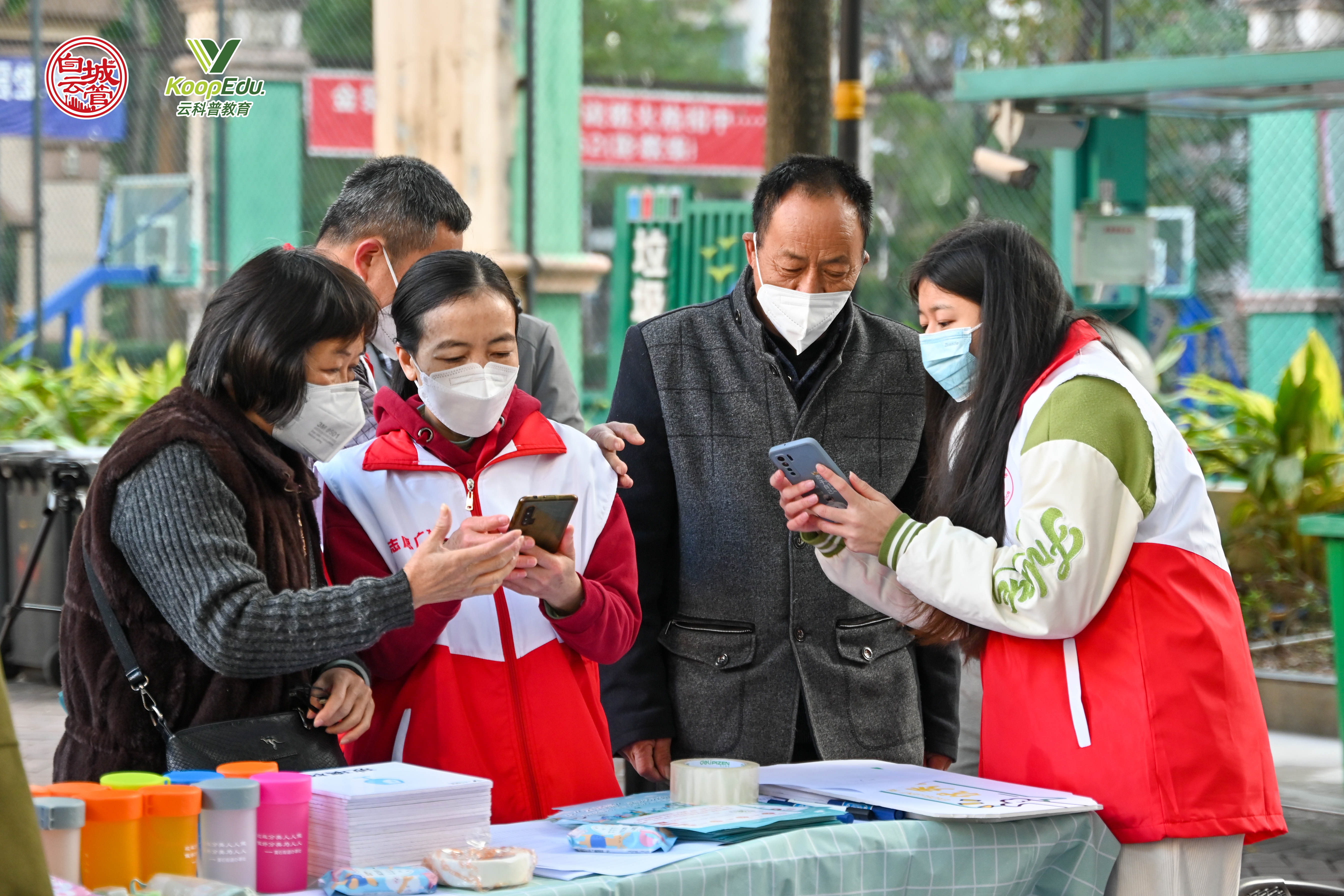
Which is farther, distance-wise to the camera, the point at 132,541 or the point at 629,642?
the point at 629,642

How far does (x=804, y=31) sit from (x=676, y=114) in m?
11.6

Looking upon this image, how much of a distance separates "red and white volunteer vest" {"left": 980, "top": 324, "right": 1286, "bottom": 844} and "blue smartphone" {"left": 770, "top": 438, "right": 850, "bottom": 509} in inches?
11.9

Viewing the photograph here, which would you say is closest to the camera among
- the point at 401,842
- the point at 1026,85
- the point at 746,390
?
the point at 401,842

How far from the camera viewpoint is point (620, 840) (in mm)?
2299

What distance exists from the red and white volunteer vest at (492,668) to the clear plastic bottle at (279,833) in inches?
21.9

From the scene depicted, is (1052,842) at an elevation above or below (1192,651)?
below

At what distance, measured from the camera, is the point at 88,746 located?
2.34m

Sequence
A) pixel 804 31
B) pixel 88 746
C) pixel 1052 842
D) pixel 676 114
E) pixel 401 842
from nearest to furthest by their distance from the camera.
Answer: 1. pixel 401 842
2. pixel 88 746
3. pixel 1052 842
4. pixel 804 31
5. pixel 676 114

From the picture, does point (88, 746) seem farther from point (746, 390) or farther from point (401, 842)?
point (746, 390)

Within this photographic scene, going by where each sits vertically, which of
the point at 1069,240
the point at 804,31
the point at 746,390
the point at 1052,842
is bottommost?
the point at 1052,842

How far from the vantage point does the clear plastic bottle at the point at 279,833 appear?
211 centimetres

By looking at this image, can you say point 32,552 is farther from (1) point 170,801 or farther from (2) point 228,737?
(1) point 170,801

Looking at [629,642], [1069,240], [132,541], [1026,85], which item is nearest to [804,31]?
[1026,85]

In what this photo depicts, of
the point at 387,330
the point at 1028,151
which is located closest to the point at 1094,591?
the point at 387,330
